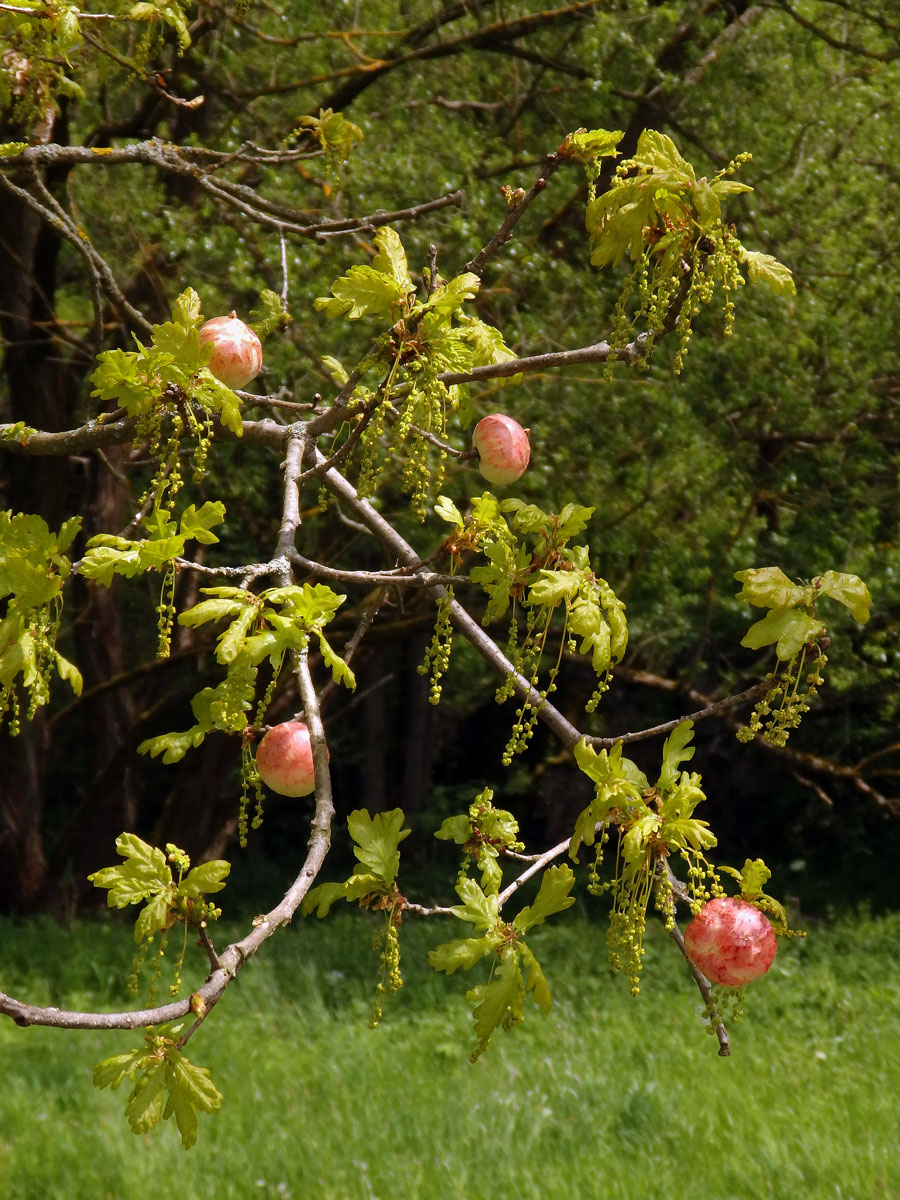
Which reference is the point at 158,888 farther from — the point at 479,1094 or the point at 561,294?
the point at 561,294

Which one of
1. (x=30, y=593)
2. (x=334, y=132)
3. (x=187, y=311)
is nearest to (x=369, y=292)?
(x=187, y=311)

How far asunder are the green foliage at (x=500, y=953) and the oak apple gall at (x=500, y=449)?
Answer: 0.79 metres

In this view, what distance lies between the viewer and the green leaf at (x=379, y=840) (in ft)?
5.39

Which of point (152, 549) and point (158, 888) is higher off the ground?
point (152, 549)

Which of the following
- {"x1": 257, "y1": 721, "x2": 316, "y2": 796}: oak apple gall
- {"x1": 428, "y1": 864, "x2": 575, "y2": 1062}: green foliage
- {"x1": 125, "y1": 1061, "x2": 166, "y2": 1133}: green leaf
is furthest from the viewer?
{"x1": 257, "y1": 721, "x2": 316, "y2": 796}: oak apple gall

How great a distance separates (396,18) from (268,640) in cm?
592

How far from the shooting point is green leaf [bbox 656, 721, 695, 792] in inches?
62.7

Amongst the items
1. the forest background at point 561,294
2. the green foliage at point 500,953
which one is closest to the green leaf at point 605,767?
the green foliage at point 500,953

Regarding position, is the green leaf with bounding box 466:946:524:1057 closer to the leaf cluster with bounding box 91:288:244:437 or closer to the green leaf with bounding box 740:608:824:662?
the green leaf with bounding box 740:608:824:662

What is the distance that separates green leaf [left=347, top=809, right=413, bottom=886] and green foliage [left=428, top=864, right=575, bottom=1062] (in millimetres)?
105

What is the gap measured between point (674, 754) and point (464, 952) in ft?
1.18

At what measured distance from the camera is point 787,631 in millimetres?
1547

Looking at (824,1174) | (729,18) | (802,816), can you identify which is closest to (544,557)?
(824,1174)

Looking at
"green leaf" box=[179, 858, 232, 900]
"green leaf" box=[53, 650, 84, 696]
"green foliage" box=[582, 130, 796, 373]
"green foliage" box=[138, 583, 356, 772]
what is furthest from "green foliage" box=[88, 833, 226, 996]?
"green foliage" box=[582, 130, 796, 373]
